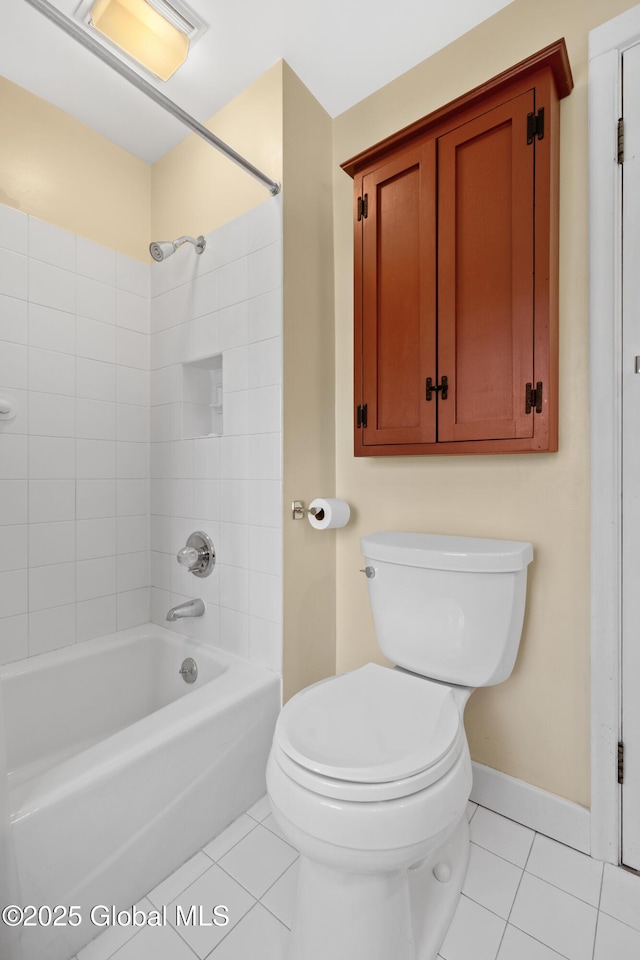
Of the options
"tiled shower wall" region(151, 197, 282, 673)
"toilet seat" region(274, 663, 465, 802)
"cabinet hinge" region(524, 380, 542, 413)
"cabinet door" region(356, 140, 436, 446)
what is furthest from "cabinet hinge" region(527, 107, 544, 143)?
"toilet seat" region(274, 663, 465, 802)

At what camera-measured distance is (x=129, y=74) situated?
1.08m

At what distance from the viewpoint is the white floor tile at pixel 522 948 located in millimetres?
969

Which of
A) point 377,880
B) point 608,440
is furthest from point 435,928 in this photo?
point 608,440

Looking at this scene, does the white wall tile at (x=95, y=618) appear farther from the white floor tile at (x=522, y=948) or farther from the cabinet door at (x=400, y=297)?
the white floor tile at (x=522, y=948)

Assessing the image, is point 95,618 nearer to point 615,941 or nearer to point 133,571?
point 133,571

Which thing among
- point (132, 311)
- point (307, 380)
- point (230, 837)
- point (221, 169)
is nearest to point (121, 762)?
point (230, 837)

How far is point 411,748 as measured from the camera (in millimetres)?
900

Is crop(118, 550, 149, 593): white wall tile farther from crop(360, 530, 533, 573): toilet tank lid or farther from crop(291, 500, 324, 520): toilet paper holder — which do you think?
crop(360, 530, 533, 573): toilet tank lid

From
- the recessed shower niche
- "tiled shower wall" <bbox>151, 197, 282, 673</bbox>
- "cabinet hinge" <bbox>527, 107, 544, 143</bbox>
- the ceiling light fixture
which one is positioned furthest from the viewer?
the recessed shower niche

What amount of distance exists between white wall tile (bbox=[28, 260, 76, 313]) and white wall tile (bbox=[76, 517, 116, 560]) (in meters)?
0.81

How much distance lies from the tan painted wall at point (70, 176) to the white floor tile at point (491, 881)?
94.7 inches

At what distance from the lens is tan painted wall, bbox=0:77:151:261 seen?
1.58 metres

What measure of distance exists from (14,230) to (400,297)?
1328mm

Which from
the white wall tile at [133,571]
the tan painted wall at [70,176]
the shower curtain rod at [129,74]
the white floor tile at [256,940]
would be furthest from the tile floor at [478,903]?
the tan painted wall at [70,176]
